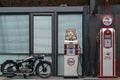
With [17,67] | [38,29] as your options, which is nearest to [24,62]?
[17,67]

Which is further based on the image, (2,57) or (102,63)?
(2,57)

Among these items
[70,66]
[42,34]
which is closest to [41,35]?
[42,34]

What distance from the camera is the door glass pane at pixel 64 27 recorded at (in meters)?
18.0

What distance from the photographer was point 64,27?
59.4ft

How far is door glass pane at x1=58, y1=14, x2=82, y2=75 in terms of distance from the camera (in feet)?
59.1

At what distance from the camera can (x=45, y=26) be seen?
18.2 meters

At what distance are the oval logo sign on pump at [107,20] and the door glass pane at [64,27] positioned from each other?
54.2 inches

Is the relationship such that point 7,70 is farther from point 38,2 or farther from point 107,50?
point 107,50

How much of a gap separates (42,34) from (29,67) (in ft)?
5.27

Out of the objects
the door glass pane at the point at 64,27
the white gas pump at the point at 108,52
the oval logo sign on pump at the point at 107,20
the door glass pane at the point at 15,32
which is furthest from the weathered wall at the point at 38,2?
the white gas pump at the point at 108,52

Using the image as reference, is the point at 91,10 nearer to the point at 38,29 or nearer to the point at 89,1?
the point at 89,1

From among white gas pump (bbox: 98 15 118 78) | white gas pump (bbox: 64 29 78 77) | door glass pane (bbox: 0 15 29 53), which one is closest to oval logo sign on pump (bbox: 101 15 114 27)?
white gas pump (bbox: 98 15 118 78)

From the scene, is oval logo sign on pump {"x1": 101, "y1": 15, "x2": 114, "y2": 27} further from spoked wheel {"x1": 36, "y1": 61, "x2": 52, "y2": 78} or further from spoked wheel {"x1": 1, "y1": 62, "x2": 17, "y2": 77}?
spoked wheel {"x1": 1, "y1": 62, "x2": 17, "y2": 77}

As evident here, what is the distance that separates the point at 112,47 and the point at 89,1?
290 cm
